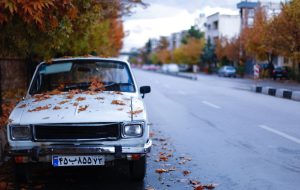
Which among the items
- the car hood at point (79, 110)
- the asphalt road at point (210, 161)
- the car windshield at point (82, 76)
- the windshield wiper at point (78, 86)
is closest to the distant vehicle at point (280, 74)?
the asphalt road at point (210, 161)

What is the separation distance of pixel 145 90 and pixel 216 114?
708cm

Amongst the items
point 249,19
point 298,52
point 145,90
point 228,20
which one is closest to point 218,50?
point 249,19

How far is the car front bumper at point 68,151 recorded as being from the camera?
5.85 m

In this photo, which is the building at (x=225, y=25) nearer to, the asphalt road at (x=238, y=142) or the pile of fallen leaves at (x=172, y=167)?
the asphalt road at (x=238, y=142)

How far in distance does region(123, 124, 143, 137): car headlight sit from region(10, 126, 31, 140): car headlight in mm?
1163

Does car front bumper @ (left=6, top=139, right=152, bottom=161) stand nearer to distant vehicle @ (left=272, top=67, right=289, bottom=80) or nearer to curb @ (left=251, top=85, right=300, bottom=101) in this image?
curb @ (left=251, top=85, right=300, bottom=101)

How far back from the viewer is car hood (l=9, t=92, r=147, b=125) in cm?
594

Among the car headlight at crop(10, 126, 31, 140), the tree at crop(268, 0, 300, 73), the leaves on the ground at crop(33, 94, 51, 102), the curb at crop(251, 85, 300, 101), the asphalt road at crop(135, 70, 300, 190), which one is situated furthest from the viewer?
the tree at crop(268, 0, 300, 73)

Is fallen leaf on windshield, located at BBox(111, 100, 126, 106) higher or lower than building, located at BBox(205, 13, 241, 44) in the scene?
lower

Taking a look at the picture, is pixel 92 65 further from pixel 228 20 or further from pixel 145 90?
pixel 228 20

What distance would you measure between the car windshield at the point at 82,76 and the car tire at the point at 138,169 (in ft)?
5.29

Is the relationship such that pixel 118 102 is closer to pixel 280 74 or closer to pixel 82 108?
pixel 82 108

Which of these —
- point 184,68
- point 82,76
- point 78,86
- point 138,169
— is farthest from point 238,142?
point 184,68

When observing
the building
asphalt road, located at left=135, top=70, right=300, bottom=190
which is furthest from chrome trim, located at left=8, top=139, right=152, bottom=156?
the building
